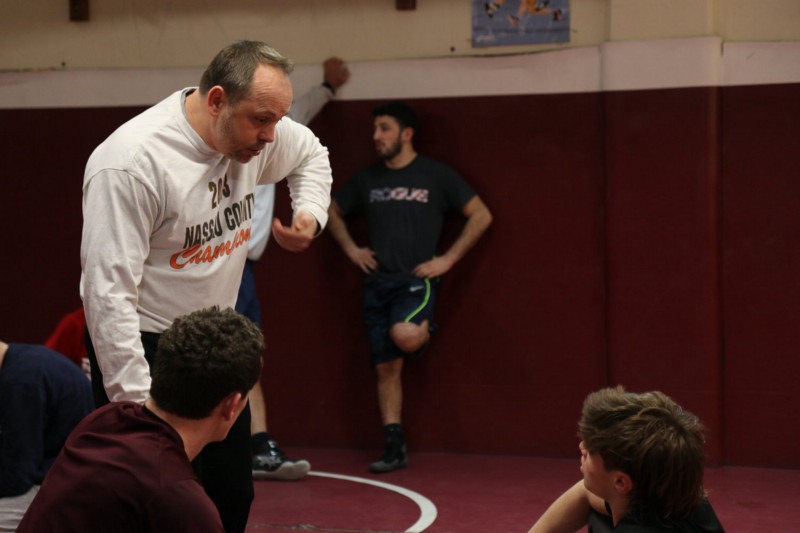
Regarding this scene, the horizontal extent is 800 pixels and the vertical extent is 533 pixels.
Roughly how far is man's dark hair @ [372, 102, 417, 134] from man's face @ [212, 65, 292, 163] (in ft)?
8.86

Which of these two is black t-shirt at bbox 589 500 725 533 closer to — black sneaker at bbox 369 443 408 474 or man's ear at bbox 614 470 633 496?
man's ear at bbox 614 470 633 496

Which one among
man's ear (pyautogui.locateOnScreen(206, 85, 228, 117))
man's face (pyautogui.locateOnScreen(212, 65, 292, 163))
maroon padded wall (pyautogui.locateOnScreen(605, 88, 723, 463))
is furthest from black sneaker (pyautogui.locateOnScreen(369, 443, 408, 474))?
man's ear (pyautogui.locateOnScreen(206, 85, 228, 117))

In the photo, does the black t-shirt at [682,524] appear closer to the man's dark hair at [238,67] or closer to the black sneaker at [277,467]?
the man's dark hair at [238,67]

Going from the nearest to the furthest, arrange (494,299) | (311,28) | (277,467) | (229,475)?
(229,475) → (277,467) → (494,299) → (311,28)

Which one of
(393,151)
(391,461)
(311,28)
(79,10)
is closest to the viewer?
(391,461)

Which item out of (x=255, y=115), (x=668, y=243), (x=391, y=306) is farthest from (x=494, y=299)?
(x=255, y=115)

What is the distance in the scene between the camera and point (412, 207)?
564 centimetres

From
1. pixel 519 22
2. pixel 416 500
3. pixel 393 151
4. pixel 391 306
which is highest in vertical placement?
pixel 519 22

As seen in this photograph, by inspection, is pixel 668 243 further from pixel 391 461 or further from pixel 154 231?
pixel 154 231

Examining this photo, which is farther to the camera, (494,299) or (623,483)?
(494,299)

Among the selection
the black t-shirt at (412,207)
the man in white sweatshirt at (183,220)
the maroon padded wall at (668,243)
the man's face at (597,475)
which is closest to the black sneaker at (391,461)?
the black t-shirt at (412,207)

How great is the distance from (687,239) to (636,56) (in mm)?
959

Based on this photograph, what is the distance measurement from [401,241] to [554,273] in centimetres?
83

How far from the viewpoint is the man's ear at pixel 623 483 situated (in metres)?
2.36
